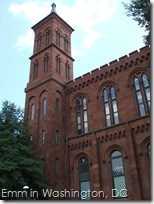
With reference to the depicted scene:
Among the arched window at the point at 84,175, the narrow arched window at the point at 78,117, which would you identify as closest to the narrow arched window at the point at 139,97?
the narrow arched window at the point at 78,117

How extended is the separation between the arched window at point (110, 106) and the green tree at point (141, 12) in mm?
8415

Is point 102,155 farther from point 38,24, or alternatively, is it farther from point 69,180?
point 38,24

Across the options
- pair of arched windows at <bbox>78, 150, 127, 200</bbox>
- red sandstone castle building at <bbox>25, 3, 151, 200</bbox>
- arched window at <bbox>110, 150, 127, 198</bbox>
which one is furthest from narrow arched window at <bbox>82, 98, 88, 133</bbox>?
arched window at <bbox>110, 150, 127, 198</bbox>

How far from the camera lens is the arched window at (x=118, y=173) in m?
19.1

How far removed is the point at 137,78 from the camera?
22438mm

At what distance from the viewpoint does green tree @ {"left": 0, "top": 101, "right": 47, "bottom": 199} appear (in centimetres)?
1756

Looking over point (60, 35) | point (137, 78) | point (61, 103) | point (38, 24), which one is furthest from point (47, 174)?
point (38, 24)

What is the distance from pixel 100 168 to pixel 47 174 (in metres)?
4.82

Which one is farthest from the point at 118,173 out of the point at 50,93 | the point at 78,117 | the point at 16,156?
the point at 50,93

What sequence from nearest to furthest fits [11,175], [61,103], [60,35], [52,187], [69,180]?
[11,175]
[52,187]
[69,180]
[61,103]
[60,35]

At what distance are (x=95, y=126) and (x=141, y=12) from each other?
11406mm

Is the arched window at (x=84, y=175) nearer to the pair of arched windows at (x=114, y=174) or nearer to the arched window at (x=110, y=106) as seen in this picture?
the pair of arched windows at (x=114, y=174)

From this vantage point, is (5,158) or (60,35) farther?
(60,35)

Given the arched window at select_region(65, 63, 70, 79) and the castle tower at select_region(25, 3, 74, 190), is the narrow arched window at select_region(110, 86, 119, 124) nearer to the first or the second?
the castle tower at select_region(25, 3, 74, 190)
